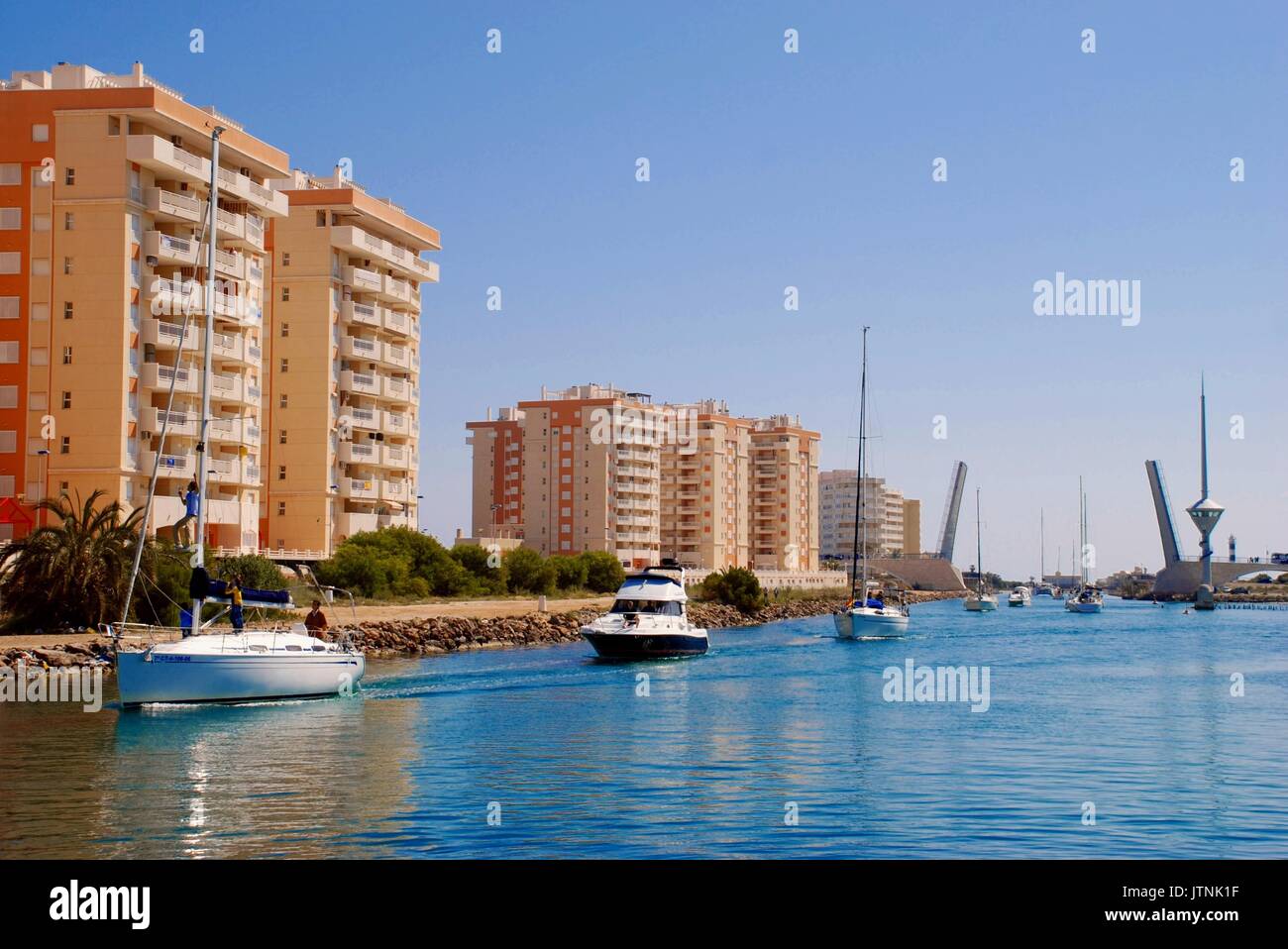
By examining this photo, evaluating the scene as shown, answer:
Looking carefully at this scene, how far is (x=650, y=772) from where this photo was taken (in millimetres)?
22797

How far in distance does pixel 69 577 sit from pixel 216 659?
13578 mm

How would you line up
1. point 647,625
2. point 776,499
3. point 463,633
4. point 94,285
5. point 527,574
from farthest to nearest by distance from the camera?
point 776,499 < point 527,574 < point 94,285 < point 463,633 < point 647,625

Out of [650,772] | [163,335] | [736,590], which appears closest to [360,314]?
[163,335]

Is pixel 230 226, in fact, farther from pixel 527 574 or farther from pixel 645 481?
pixel 645 481

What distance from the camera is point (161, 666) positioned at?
29.4 m

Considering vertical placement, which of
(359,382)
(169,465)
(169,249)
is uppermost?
(169,249)

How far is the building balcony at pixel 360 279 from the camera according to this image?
251 feet

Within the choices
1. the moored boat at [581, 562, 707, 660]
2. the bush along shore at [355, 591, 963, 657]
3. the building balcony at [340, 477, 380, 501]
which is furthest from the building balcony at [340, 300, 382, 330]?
the moored boat at [581, 562, 707, 660]

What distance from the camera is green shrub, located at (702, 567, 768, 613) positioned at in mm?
98562

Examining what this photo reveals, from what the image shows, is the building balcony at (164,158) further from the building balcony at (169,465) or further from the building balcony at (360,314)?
the building balcony at (360,314)

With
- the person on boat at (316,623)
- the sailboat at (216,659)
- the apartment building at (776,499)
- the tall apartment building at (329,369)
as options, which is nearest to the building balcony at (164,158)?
the tall apartment building at (329,369)

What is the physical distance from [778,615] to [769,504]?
206 ft
